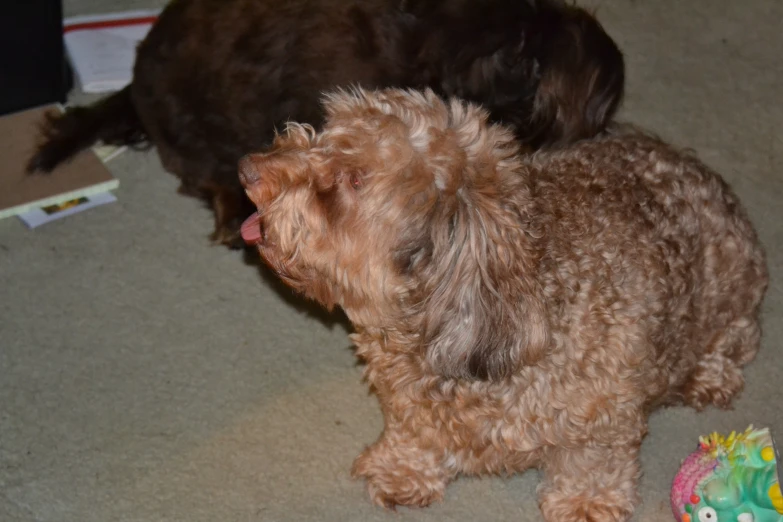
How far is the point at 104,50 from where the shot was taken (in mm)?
3645

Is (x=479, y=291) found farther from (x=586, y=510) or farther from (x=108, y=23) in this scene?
(x=108, y=23)

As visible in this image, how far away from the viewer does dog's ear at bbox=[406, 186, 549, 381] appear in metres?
1.84

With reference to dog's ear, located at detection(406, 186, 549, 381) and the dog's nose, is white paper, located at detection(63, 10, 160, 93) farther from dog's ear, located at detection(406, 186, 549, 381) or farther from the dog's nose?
dog's ear, located at detection(406, 186, 549, 381)

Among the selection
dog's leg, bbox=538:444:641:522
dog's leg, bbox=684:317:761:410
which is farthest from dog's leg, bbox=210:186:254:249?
dog's leg, bbox=684:317:761:410

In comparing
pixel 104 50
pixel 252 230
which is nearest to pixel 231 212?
pixel 252 230

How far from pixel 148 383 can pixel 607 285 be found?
4.41ft

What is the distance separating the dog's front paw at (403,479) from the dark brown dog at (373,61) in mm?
910

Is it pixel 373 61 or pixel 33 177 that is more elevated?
pixel 373 61

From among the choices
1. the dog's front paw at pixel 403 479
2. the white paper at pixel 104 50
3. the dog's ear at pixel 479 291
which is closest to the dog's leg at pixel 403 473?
the dog's front paw at pixel 403 479

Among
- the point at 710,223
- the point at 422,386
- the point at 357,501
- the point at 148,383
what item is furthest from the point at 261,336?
the point at 710,223

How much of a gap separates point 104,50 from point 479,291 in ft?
7.64

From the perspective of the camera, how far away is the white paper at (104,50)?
3.54m

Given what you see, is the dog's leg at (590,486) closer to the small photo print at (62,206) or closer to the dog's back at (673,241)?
the dog's back at (673,241)

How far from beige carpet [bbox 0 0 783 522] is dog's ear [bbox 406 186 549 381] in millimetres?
769
